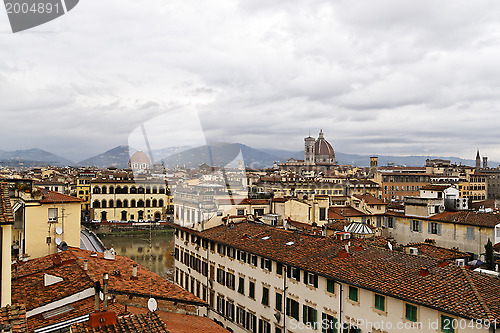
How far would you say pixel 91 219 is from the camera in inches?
2235

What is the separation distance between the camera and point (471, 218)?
67.4 ft

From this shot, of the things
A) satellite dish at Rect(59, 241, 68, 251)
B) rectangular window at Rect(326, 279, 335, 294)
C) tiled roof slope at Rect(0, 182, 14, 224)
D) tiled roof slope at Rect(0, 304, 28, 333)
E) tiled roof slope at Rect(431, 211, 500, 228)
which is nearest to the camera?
tiled roof slope at Rect(0, 304, 28, 333)

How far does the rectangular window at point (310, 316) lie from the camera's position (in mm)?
12438

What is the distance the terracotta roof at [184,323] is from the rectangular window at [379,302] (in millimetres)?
3602

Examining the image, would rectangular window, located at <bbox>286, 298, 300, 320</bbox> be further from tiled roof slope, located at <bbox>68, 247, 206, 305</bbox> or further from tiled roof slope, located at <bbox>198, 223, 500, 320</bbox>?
tiled roof slope, located at <bbox>68, 247, 206, 305</bbox>

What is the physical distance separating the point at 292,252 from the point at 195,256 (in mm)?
7278

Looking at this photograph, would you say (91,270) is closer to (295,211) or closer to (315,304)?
(315,304)

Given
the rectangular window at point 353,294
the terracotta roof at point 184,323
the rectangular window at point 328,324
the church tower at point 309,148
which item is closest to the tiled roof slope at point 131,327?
the terracotta roof at point 184,323

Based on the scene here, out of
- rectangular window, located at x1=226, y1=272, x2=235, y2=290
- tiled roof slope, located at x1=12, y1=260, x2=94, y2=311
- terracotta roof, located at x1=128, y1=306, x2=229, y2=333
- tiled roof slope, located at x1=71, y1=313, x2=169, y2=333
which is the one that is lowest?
rectangular window, located at x1=226, y1=272, x2=235, y2=290

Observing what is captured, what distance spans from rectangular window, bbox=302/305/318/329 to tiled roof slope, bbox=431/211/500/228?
10.7m

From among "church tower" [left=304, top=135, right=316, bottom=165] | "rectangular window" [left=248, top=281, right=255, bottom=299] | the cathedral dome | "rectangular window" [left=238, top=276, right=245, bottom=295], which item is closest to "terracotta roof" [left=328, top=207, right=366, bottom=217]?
"rectangular window" [left=238, top=276, right=245, bottom=295]

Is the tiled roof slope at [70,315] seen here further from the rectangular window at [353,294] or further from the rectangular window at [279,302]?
the rectangular window at [279,302]

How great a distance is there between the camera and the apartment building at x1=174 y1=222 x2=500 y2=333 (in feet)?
30.0

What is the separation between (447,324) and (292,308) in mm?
5579
